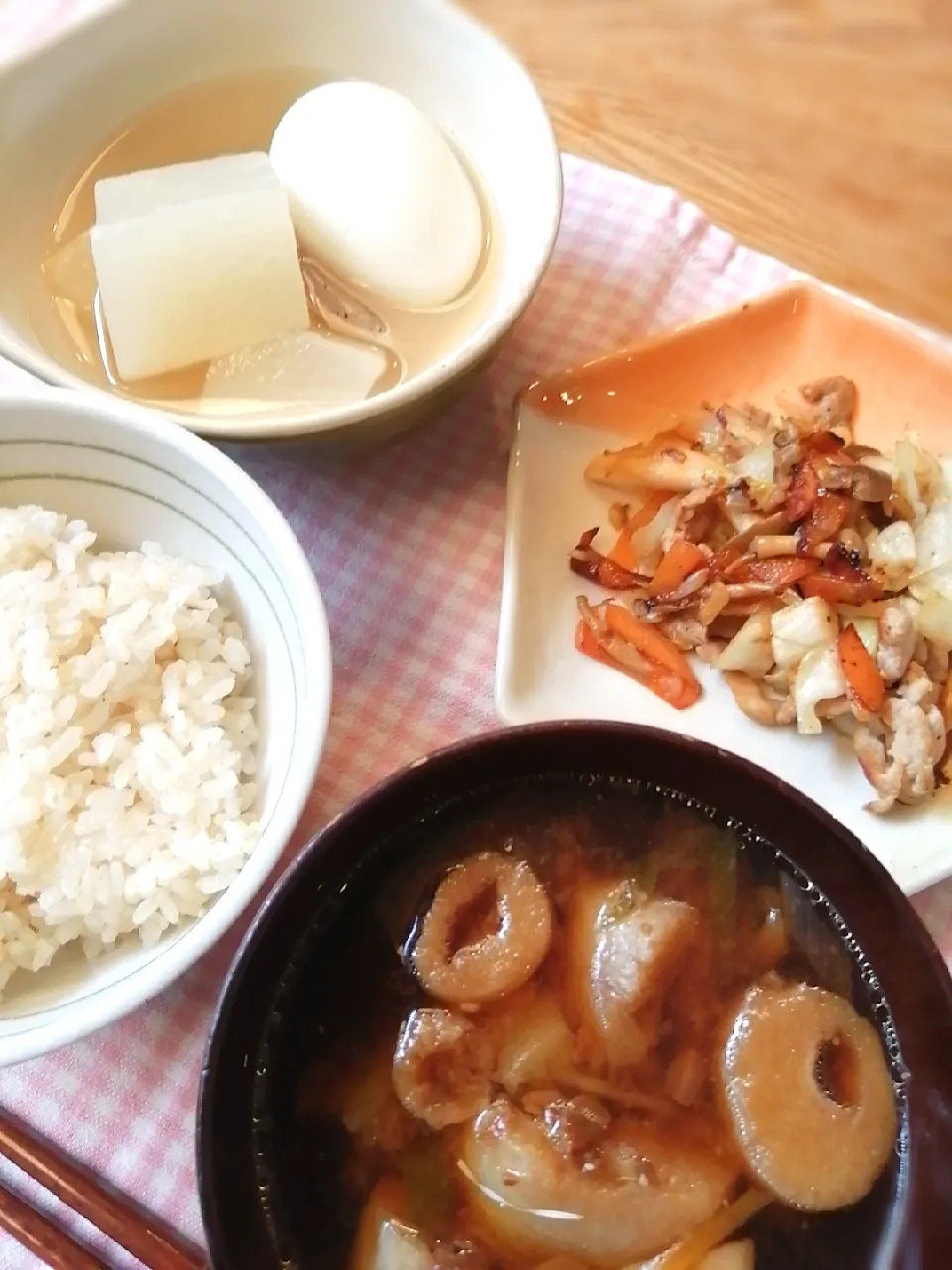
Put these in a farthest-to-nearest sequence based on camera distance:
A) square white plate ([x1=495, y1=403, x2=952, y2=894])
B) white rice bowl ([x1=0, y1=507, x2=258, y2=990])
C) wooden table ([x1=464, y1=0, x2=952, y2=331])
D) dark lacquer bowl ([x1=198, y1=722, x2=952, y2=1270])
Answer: wooden table ([x1=464, y1=0, x2=952, y2=331])
square white plate ([x1=495, y1=403, x2=952, y2=894])
white rice bowl ([x1=0, y1=507, x2=258, y2=990])
dark lacquer bowl ([x1=198, y1=722, x2=952, y2=1270])

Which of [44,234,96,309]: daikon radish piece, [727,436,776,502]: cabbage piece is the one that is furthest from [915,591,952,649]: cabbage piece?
[44,234,96,309]: daikon radish piece

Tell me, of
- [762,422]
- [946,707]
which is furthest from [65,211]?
[946,707]

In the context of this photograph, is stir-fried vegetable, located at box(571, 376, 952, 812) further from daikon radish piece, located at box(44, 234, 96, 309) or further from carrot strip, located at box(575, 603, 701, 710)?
daikon radish piece, located at box(44, 234, 96, 309)

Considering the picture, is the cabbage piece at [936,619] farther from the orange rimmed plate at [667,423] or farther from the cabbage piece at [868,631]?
the orange rimmed plate at [667,423]

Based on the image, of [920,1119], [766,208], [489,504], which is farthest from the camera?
[766,208]

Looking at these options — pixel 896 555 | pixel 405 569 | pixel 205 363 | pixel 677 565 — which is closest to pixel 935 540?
pixel 896 555

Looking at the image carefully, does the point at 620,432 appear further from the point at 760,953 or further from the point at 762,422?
the point at 760,953

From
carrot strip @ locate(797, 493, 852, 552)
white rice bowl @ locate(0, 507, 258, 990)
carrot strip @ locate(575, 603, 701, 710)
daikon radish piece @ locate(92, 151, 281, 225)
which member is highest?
daikon radish piece @ locate(92, 151, 281, 225)
